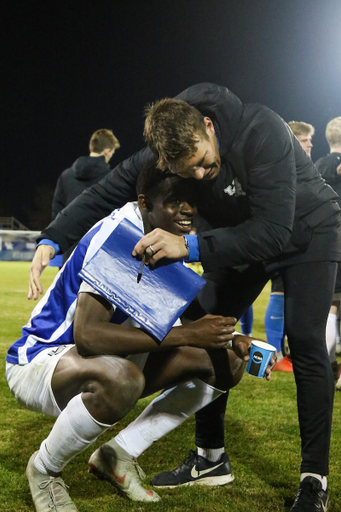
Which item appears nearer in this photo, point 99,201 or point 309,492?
point 309,492

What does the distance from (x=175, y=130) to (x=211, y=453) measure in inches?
61.5

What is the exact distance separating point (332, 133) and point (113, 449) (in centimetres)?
376

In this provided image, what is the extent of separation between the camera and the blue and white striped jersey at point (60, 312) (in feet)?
6.78

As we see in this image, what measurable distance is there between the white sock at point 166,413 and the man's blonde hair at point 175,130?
3.53ft

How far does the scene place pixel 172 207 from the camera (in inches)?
85.3

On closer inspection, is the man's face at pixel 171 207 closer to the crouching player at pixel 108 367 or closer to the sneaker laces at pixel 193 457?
the crouching player at pixel 108 367

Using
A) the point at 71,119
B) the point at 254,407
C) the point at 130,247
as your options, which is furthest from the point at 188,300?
the point at 71,119

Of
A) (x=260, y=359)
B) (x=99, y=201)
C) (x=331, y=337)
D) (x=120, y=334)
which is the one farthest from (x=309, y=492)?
(x=331, y=337)

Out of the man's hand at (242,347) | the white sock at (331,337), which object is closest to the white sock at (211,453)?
the man's hand at (242,347)

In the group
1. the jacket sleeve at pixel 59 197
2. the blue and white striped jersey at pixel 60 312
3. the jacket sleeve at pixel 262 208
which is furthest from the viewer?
the jacket sleeve at pixel 59 197

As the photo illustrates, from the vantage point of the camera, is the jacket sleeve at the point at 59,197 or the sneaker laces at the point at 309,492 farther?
the jacket sleeve at the point at 59,197

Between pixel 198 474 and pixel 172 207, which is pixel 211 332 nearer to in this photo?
pixel 172 207

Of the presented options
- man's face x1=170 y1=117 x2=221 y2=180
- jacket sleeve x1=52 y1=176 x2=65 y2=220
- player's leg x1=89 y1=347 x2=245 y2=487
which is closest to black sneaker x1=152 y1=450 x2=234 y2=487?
player's leg x1=89 y1=347 x2=245 y2=487

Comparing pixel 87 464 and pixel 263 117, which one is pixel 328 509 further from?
pixel 263 117
